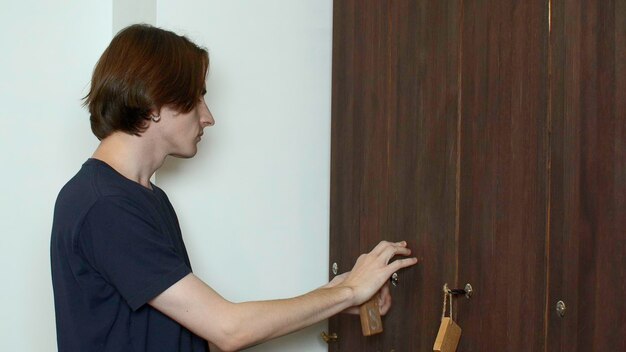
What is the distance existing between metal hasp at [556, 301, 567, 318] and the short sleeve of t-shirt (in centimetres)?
62

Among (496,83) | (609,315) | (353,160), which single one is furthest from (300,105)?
(609,315)

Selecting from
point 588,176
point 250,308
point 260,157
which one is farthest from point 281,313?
point 260,157

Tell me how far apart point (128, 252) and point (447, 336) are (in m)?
0.61

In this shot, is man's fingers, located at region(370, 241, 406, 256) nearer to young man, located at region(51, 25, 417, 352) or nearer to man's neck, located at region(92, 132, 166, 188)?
young man, located at region(51, 25, 417, 352)

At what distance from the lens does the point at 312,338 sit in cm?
213

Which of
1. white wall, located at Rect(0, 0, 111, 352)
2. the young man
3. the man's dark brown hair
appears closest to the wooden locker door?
the young man

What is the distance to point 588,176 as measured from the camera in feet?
3.66

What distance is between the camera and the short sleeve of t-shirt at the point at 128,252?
1282 mm

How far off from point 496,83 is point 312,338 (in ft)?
3.54

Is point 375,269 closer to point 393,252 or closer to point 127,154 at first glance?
point 393,252

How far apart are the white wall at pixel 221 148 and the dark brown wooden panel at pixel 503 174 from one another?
2.39ft

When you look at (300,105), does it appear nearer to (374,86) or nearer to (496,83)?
(374,86)

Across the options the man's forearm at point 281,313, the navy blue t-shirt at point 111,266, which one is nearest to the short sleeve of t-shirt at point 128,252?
the navy blue t-shirt at point 111,266

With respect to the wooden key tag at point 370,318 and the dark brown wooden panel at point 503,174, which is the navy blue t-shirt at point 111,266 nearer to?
the wooden key tag at point 370,318
